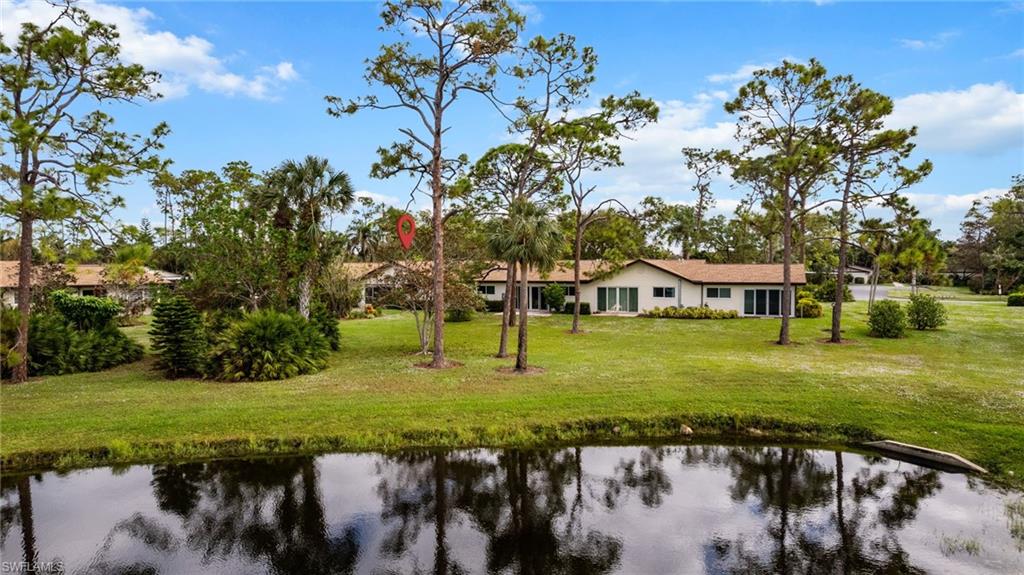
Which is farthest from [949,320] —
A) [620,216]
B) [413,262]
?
[413,262]

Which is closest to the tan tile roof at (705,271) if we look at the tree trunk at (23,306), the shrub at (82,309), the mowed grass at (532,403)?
the mowed grass at (532,403)

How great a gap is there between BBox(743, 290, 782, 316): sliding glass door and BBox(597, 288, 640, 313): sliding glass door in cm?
684

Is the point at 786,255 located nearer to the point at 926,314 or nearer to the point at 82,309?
the point at 926,314

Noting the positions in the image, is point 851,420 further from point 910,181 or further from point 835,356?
point 910,181

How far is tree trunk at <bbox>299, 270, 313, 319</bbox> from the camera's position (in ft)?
72.6

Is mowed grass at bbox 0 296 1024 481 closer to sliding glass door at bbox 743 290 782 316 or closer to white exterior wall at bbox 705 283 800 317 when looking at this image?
sliding glass door at bbox 743 290 782 316

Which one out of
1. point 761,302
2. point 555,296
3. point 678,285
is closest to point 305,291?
point 555,296

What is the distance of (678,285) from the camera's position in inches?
1468

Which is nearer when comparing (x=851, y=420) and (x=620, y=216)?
(x=851, y=420)

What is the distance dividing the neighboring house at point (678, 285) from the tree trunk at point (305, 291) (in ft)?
37.5

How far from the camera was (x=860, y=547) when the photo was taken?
7.29 m

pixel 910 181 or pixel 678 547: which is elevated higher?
pixel 910 181

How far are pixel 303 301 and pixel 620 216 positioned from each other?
50.3 ft

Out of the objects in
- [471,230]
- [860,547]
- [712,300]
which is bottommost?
[860,547]
